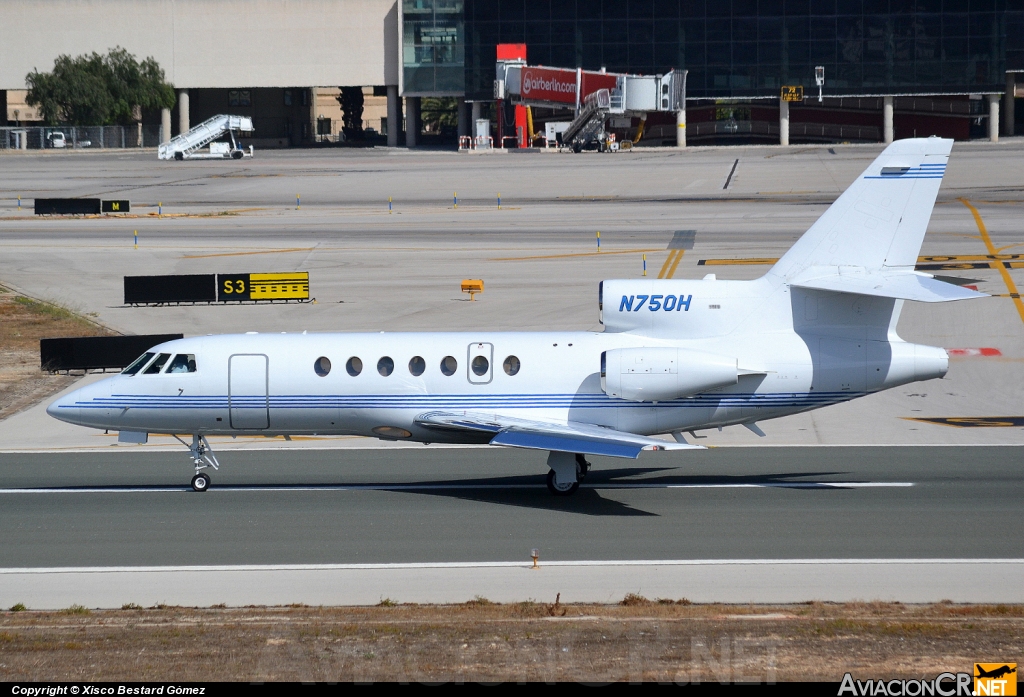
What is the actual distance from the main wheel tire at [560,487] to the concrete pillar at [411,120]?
370 feet

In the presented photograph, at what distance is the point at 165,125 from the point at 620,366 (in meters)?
123

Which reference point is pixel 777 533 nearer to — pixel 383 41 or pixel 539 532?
pixel 539 532

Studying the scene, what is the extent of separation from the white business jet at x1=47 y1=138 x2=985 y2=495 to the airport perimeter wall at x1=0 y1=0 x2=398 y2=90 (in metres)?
108

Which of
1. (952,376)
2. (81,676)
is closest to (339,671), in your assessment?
(81,676)

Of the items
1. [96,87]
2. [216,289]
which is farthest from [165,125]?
[216,289]

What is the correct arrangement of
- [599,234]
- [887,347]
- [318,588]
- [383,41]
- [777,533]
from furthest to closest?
[383,41], [599,234], [887,347], [777,533], [318,588]

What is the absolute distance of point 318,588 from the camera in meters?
16.6

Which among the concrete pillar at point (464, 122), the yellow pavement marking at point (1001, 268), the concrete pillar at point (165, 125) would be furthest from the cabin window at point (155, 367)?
the concrete pillar at point (165, 125)

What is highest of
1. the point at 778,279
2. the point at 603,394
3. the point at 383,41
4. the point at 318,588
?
the point at 383,41

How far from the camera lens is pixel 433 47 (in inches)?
4833

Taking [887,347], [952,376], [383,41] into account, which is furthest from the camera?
[383,41]

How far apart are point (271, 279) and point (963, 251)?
29.5 metres

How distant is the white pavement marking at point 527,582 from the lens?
52.5ft

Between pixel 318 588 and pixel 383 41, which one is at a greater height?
pixel 383 41
